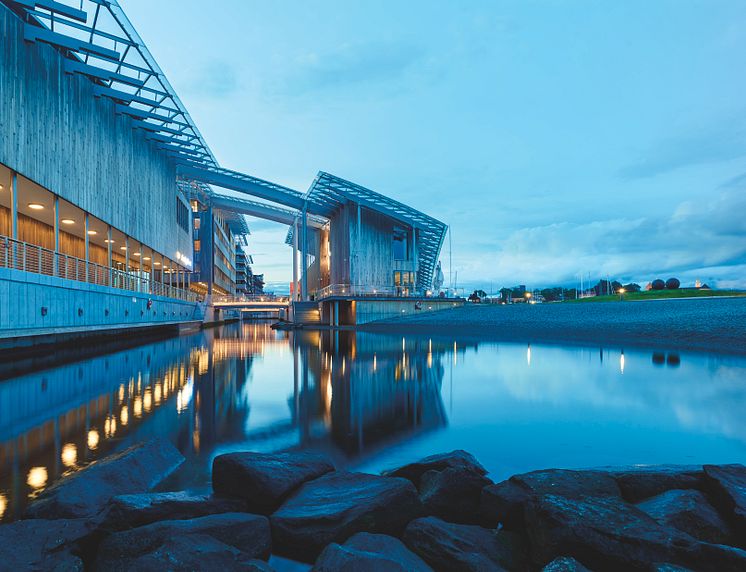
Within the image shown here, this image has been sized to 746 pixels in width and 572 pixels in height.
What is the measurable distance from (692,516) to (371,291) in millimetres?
37979

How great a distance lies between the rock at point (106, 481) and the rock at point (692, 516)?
4.44 meters

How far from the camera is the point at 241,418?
717cm

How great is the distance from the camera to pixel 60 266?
60.5ft

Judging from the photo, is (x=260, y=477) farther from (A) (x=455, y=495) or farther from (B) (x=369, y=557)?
(A) (x=455, y=495)

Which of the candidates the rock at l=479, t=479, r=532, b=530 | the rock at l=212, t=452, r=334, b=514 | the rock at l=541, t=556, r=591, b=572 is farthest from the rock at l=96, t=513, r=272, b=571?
the rock at l=541, t=556, r=591, b=572

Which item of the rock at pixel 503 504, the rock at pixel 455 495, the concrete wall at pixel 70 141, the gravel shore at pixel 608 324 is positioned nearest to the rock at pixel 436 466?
the rock at pixel 455 495

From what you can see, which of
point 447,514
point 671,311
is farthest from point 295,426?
point 671,311

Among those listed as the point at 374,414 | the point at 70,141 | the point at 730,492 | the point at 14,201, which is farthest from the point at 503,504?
the point at 70,141

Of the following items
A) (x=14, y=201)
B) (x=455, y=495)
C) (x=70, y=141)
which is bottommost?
(x=455, y=495)

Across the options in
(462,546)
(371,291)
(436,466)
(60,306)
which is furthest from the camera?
(371,291)

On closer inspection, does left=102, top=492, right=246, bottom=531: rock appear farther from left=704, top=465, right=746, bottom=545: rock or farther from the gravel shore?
the gravel shore

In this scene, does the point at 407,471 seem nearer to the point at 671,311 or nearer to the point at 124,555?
the point at 124,555

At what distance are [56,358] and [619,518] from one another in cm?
1879

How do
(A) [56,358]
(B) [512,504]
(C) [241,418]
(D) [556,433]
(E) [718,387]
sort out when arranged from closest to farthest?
(B) [512,504]
(D) [556,433]
(C) [241,418]
(E) [718,387]
(A) [56,358]
